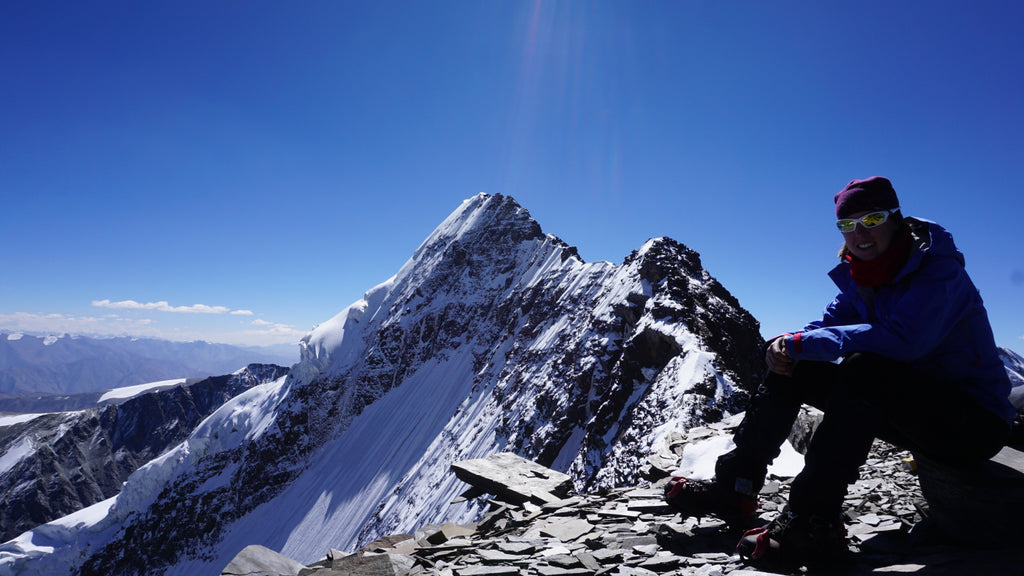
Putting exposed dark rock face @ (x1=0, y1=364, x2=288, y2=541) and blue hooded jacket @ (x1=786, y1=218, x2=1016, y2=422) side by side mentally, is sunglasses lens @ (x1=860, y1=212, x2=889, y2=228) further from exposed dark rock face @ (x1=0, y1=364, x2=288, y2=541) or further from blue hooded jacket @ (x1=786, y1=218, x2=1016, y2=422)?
exposed dark rock face @ (x1=0, y1=364, x2=288, y2=541)

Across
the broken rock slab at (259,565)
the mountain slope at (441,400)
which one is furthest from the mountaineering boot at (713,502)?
the mountain slope at (441,400)

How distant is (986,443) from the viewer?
323 centimetres

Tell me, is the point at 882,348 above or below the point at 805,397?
above

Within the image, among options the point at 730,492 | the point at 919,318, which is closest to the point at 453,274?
the point at 730,492

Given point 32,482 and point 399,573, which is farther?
point 32,482

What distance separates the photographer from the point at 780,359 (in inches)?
156

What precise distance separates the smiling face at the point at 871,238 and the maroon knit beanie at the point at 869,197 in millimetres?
60

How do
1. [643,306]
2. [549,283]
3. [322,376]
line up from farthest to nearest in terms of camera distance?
[322,376] < [549,283] < [643,306]

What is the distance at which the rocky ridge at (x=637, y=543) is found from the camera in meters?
3.46

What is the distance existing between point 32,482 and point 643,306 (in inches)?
8533

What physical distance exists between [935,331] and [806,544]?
1797 mm

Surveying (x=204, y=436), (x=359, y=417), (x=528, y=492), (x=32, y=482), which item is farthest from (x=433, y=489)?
(x=32, y=482)

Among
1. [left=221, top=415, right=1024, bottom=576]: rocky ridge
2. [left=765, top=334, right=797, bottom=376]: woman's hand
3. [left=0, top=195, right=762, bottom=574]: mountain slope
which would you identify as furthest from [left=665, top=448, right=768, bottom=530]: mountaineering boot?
[left=0, top=195, right=762, bottom=574]: mountain slope

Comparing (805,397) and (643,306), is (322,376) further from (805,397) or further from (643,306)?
(805,397)
